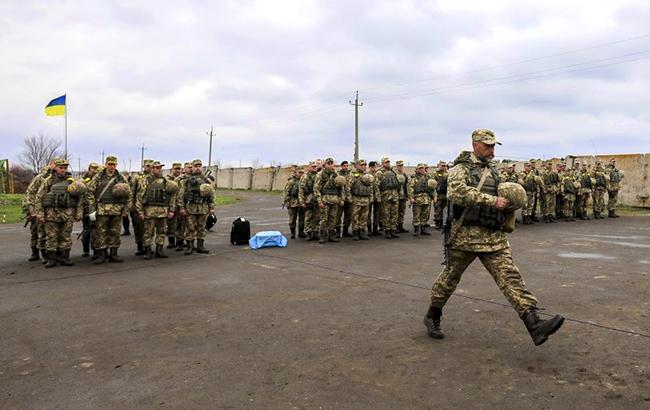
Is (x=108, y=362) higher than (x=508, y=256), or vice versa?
(x=508, y=256)

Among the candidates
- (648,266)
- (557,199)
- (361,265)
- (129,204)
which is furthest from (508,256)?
(557,199)

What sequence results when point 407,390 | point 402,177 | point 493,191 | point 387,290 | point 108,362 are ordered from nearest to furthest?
point 407,390 → point 108,362 → point 493,191 → point 387,290 → point 402,177

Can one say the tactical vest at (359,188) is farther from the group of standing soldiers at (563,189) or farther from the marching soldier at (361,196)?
the group of standing soldiers at (563,189)

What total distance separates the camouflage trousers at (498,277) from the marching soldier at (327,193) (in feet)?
23.8

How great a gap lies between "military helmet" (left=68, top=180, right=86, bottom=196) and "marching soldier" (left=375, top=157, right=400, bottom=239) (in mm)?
6979

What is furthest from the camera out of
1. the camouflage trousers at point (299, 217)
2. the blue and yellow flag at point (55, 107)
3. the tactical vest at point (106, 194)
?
the blue and yellow flag at point (55, 107)

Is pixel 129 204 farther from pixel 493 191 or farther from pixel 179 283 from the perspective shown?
pixel 493 191

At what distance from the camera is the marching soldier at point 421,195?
43.0 ft

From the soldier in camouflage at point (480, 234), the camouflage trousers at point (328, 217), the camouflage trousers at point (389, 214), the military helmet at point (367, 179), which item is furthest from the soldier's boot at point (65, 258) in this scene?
the camouflage trousers at point (389, 214)

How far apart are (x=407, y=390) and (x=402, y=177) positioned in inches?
388

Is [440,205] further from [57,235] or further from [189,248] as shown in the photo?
[57,235]

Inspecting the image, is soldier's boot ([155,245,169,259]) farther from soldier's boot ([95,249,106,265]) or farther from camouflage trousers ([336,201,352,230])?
camouflage trousers ([336,201,352,230])

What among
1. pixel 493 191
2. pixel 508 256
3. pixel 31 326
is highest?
pixel 493 191

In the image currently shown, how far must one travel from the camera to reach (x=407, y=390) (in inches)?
142
